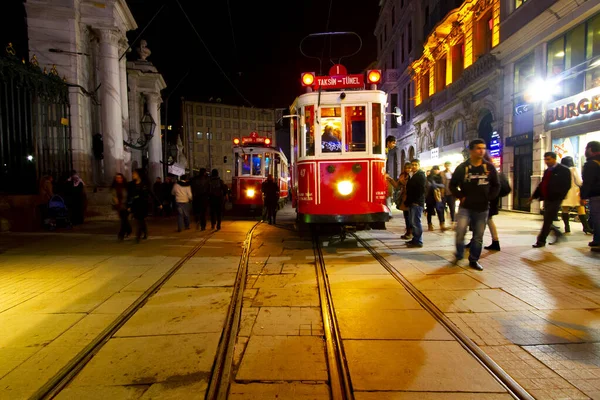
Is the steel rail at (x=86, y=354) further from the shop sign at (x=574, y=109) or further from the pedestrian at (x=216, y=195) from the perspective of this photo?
the shop sign at (x=574, y=109)

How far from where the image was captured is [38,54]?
44.7 ft

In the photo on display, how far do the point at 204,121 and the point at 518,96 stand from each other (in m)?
66.6

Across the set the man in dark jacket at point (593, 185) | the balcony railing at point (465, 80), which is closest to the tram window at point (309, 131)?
the man in dark jacket at point (593, 185)

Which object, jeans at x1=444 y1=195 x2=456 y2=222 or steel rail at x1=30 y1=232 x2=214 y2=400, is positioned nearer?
steel rail at x1=30 y1=232 x2=214 y2=400

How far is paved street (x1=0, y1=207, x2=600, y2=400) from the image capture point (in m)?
2.68

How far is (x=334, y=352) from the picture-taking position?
3.13 m

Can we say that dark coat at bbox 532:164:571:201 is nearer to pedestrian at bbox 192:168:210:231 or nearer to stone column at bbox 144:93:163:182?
pedestrian at bbox 192:168:210:231

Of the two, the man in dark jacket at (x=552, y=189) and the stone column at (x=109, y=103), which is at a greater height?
Answer: the stone column at (x=109, y=103)

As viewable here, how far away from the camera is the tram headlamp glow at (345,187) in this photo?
7.75 m

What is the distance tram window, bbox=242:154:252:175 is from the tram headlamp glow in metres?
9.26

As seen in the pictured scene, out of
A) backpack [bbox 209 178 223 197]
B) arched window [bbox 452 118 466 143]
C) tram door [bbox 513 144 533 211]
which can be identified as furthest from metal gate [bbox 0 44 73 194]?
arched window [bbox 452 118 466 143]

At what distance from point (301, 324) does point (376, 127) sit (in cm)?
528

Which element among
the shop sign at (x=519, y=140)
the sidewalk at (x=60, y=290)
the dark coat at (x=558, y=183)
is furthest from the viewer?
the shop sign at (x=519, y=140)

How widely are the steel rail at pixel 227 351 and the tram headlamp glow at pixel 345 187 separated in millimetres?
3292
